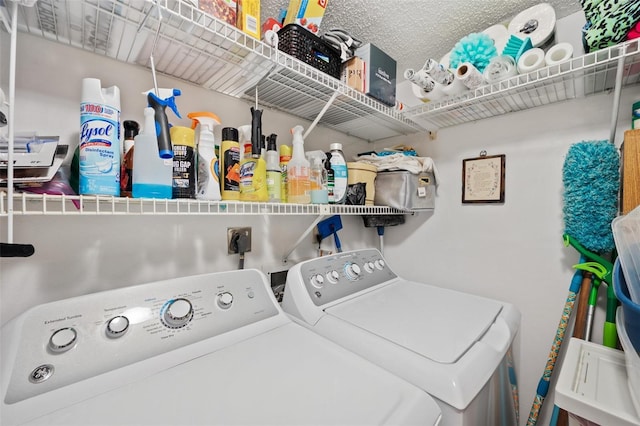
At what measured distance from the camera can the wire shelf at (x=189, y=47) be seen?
0.73m

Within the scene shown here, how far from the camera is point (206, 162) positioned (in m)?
0.88

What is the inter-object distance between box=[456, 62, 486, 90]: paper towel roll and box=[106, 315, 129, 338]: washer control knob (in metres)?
1.45

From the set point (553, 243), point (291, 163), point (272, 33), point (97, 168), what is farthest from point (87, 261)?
point (553, 243)

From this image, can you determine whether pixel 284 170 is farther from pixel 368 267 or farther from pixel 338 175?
pixel 368 267

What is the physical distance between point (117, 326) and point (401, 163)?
4.42 feet

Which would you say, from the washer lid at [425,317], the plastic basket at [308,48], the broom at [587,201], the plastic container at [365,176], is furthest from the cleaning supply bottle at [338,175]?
the broom at [587,201]

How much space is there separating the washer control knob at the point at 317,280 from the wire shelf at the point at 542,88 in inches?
37.7

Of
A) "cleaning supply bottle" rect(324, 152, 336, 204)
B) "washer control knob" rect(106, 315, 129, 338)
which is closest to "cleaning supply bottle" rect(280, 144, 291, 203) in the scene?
"cleaning supply bottle" rect(324, 152, 336, 204)

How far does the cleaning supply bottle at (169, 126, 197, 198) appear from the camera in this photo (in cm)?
80

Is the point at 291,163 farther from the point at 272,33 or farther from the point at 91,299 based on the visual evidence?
the point at 91,299

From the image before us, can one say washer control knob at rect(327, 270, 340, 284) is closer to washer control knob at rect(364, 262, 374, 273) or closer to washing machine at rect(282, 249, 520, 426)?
washing machine at rect(282, 249, 520, 426)

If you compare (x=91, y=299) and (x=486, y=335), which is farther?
(x=486, y=335)

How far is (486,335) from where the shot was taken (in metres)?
0.87

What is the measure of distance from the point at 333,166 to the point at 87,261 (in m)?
0.99
